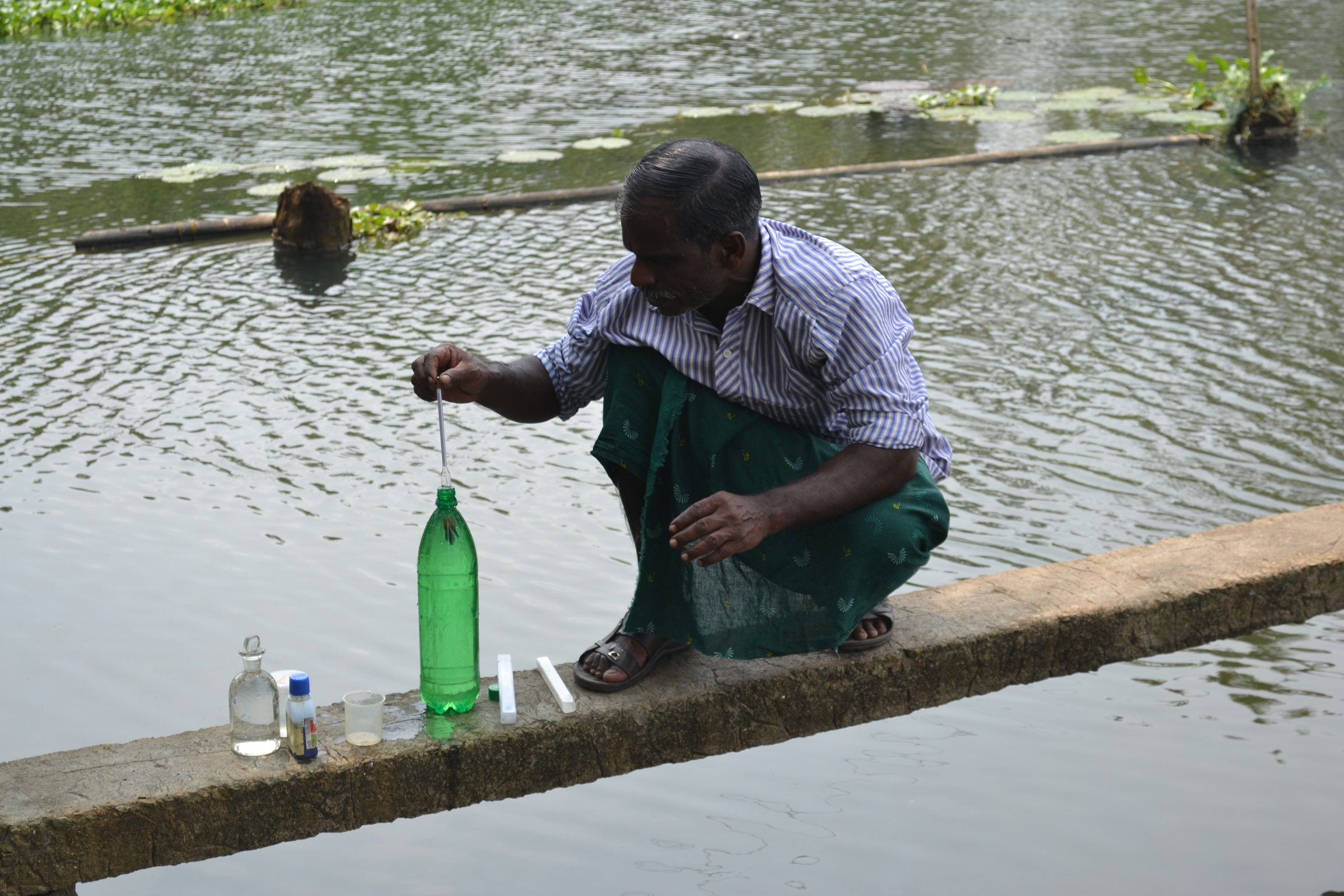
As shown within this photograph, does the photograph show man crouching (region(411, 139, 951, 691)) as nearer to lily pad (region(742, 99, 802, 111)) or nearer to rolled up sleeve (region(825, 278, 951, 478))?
rolled up sleeve (region(825, 278, 951, 478))

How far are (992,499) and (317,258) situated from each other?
4167 mm

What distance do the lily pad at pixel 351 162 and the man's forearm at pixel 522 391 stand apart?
22.2 ft

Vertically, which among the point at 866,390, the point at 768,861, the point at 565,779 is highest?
the point at 866,390

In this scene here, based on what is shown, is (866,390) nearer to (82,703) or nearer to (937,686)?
(937,686)

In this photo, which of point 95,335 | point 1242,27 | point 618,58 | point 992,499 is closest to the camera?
point 992,499

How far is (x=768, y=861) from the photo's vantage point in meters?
→ 2.43

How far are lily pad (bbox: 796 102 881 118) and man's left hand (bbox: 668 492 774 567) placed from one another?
8.98 meters

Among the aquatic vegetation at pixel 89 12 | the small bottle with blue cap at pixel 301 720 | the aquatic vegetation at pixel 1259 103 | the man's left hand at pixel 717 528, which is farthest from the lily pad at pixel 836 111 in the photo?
the aquatic vegetation at pixel 89 12

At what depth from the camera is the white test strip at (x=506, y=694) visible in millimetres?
2166

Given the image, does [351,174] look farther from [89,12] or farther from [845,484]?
[89,12]

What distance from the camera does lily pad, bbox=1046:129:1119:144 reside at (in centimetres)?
902

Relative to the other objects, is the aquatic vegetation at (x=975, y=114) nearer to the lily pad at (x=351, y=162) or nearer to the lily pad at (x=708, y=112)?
the lily pad at (x=708, y=112)

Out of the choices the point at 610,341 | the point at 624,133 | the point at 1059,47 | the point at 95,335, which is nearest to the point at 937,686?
the point at 610,341

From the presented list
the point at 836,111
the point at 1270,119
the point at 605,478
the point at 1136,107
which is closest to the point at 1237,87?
the point at 1270,119
